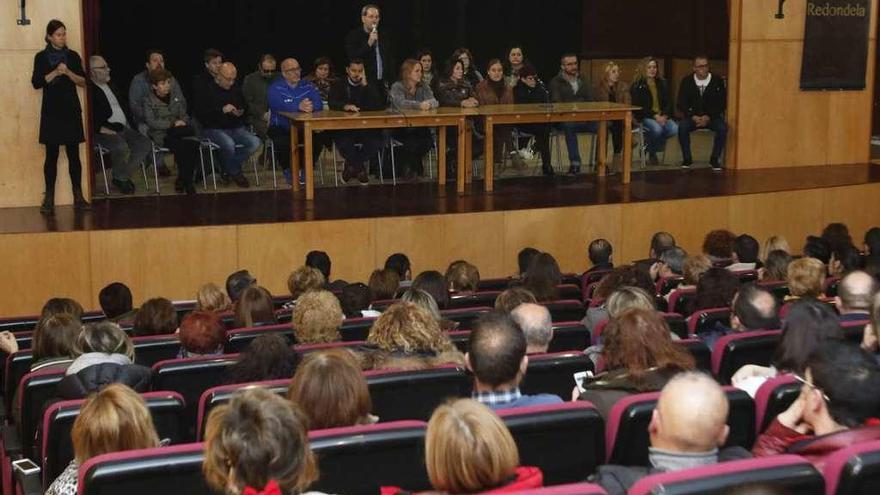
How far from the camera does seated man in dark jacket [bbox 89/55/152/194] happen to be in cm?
996

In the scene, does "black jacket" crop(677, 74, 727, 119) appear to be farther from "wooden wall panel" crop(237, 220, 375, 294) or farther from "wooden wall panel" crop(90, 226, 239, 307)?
"wooden wall panel" crop(90, 226, 239, 307)

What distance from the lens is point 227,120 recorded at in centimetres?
1047

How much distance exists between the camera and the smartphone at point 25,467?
390 centimetres

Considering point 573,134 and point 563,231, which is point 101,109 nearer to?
point 563,231

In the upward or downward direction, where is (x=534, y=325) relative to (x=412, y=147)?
downward

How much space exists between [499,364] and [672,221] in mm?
6306

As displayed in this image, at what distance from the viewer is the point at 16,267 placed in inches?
320

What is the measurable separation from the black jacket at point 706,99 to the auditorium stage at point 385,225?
3.01ft

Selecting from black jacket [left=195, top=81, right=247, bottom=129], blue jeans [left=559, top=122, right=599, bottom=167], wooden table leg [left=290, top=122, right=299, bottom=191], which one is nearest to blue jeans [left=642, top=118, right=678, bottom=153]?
blue jeans [left=559, top=122, right=599, bottom=167]

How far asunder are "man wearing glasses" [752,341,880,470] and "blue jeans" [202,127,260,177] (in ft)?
25.6

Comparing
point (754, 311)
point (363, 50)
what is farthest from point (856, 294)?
point (363, 50)

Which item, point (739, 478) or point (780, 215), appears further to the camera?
point (780, 215)

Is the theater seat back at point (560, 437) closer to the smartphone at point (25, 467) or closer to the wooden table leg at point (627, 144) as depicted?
the smartphone at point (25, 467)

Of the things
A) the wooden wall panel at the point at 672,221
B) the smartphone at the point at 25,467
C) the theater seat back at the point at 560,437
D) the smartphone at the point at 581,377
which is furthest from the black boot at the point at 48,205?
the theater seat back at the point at 560,437
